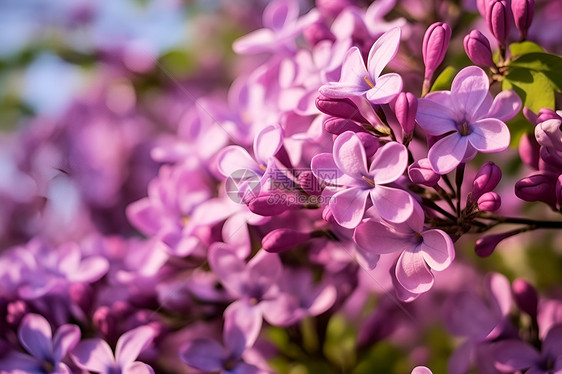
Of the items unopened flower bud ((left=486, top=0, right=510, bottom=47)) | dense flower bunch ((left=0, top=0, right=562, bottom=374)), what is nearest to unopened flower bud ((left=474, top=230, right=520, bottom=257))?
dense flower bunch ((left=0, top=0, right=562, bottom=374))

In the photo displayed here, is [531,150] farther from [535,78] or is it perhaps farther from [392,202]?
[392,202]

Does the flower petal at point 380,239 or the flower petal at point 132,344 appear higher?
the flower petal at point 380,239

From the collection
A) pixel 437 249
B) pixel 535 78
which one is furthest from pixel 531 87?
pixel 437 249

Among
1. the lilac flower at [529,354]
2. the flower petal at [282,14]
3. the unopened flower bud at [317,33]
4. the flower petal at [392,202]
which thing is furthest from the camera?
the flower petal at [282,14]

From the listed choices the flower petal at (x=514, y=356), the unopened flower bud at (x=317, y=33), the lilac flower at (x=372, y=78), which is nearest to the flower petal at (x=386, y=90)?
the lilac flower at (x=372, y=78)

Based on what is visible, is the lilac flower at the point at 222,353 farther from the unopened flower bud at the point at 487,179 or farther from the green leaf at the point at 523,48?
the green leaf at the point at 523,48

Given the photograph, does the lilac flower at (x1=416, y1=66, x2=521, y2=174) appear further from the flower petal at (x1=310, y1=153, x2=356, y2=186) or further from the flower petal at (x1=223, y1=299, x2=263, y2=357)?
the flower petal at (x1=223, y1=299, x2=263, y2=357)
